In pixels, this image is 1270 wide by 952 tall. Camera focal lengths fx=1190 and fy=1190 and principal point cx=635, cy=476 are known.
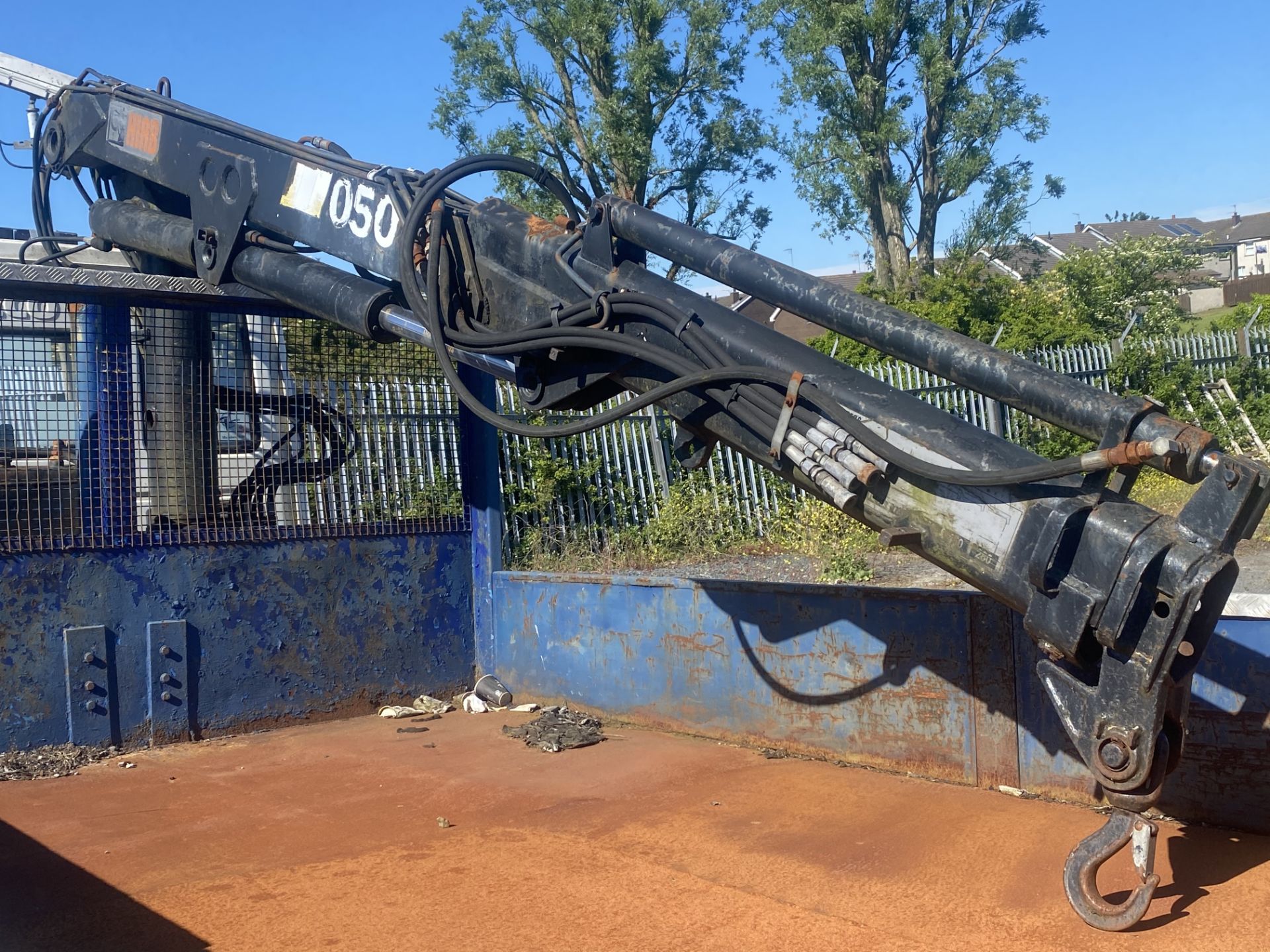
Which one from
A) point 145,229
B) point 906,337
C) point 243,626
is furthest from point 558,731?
point 906,337

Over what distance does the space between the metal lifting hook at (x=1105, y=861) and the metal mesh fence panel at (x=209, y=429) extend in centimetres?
512

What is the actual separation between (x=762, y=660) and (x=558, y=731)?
1.33 meters

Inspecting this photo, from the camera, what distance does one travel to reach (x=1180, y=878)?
14.2 ft

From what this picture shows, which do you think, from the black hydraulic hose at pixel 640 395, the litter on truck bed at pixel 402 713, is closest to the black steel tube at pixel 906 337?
the black hydraulic hose at pixel 640 395

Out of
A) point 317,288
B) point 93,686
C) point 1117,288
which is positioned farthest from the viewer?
point 1117,288

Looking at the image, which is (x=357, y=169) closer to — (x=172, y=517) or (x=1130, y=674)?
(x=172, y=517)

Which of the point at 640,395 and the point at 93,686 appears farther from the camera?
the point at 93,686

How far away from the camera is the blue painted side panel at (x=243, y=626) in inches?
260

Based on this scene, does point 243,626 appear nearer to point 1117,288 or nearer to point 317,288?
point 317,288

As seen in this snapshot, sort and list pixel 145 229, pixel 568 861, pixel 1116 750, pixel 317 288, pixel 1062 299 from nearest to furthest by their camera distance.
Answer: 1. pixel 1116 750
2. pixel 568 861
3. pixel 317 288
4. pixel 145 229
5. pixel 1062 299

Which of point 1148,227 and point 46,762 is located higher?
point 1148,227

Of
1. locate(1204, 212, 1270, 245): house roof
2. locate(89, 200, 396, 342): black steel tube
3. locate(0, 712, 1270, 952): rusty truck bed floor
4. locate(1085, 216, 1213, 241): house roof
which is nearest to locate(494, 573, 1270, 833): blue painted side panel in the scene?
locate(0, 712, 1270, 952): rusty truck bed floor

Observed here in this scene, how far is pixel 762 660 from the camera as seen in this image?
6539mm

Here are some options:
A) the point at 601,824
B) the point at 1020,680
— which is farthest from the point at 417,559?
the point at 1020,680
